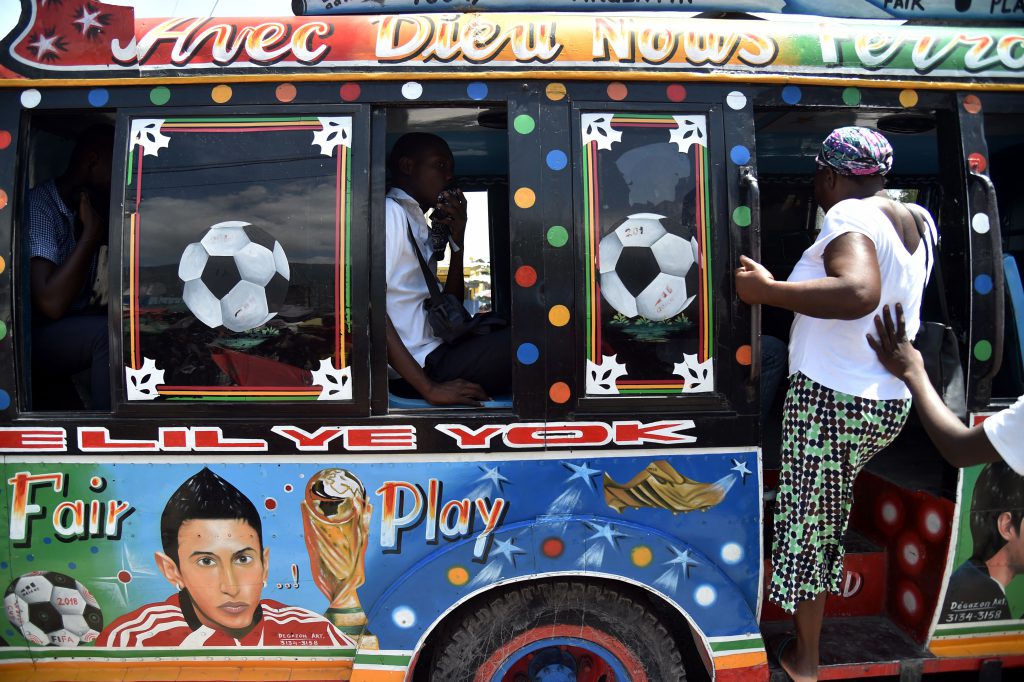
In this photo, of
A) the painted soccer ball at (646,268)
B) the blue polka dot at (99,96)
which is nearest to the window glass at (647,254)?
the painted soccer ball at (646,268)

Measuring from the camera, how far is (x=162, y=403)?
224 centimetres

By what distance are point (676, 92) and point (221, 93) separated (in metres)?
1.46

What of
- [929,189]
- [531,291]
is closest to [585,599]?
[531,291]

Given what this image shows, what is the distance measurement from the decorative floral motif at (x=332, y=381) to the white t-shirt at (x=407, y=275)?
0.33 metres

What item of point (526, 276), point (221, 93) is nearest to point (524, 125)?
point (526, 276)

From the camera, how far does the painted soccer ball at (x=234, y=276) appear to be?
7.33 ft

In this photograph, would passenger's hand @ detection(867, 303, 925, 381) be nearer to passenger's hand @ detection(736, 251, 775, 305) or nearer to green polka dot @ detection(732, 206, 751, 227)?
passenger's hand @ detection(736, 251, 775, 305)

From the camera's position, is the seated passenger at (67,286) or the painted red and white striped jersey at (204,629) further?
the seated passenger at (67,286)

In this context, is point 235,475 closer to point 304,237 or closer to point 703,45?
point 304,237

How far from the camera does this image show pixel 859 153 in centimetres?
230

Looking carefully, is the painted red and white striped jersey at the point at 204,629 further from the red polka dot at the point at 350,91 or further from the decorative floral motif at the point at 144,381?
the red polka dot at the point at 350,91

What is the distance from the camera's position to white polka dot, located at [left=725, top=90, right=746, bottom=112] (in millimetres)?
2303

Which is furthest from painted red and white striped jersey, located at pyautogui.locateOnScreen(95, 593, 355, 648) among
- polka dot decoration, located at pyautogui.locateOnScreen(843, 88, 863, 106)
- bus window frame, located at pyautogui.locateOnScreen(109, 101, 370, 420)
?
polka dot decoration, located at pyautogui.locateOnScreen(843, 88, 863, 106)

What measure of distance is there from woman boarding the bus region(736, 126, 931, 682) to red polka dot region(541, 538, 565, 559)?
30.3 inches
